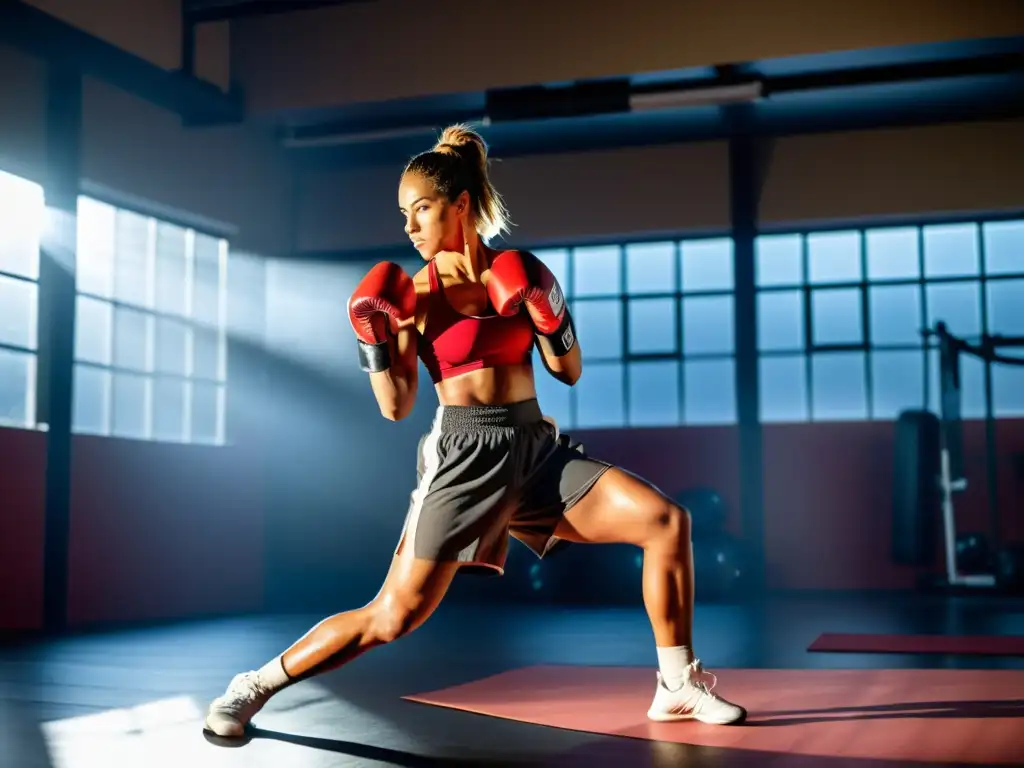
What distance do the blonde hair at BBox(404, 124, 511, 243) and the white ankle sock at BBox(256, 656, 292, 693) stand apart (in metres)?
1.13

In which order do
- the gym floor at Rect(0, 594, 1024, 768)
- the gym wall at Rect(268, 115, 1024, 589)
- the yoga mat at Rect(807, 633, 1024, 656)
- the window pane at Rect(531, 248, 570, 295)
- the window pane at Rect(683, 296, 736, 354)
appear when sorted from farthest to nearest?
the window pane at Rect(531, 248, 570, 295) → the window pane at Rect(683, 296, 736, 354) → the gym wall at Rect(268, 115, 1024, 589) → the yoga mat at Rect(807, 633, 1024, 656) → the gym floor at Rect(0, 594, 1024, 768)

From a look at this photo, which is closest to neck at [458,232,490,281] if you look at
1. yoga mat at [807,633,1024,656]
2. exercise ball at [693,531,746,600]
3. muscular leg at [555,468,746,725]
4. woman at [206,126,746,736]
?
woman at [206,126,746,736]

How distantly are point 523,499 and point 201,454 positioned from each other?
5484mm

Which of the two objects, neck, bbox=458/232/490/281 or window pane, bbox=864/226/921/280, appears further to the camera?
window pane, bbox=864/226/921/280

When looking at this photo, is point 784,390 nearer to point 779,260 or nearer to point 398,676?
point 779,260

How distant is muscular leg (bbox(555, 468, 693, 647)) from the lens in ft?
9.06

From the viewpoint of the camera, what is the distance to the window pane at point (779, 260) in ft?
29.2

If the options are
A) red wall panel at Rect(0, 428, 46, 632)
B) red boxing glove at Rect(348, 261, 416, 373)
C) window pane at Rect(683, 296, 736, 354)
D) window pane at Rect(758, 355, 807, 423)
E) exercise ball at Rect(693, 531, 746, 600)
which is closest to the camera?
red boxing glove at Rect(348, 261, 416, 373)

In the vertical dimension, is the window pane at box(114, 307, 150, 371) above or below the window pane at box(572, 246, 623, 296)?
below

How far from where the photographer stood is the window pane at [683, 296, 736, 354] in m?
8.99

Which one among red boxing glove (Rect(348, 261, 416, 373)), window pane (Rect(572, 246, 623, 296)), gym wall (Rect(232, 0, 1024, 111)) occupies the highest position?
gym wall (Rect(232, 0, 1024, 111))

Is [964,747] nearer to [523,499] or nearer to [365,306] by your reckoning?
[523,499]

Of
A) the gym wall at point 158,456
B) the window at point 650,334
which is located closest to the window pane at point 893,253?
the window at point 650,334

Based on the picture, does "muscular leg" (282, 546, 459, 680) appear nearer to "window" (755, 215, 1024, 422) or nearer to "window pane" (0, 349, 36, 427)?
"window pane" (0, 349, 36, 427)
